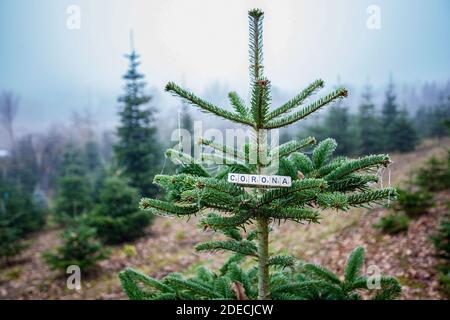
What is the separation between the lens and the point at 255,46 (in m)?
1.61

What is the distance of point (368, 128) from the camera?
16359 millimetres

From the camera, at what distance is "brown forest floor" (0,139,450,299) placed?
4699 millimetres

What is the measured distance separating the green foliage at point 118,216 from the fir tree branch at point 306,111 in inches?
271

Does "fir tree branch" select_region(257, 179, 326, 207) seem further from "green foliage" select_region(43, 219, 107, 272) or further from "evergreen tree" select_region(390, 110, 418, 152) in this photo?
"evergreen tree" select_region(390, 110, 418, 152)

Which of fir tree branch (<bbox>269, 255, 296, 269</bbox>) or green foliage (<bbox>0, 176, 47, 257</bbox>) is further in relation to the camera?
green foliage (<bbox>0, 176, 47, 257</bbox>)

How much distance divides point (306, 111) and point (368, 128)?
1627 cm

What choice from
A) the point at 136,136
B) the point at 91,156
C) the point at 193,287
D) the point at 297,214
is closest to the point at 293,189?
the point at 297,214

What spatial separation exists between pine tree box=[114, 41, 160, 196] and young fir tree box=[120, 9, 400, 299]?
936cm

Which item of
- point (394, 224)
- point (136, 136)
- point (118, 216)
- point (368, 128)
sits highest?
point (368, 128)

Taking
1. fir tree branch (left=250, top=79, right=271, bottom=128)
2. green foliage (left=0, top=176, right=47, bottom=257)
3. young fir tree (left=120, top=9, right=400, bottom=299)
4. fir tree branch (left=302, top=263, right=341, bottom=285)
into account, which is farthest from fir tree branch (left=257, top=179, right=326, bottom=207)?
green foliage (left=0, top=176, right=47, bottom=257)

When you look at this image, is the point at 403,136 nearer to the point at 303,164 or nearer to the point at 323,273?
the point at 323,273

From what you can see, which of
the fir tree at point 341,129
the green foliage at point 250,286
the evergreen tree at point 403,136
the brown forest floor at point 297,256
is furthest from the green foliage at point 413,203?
the evergreen tree at point 403,136
